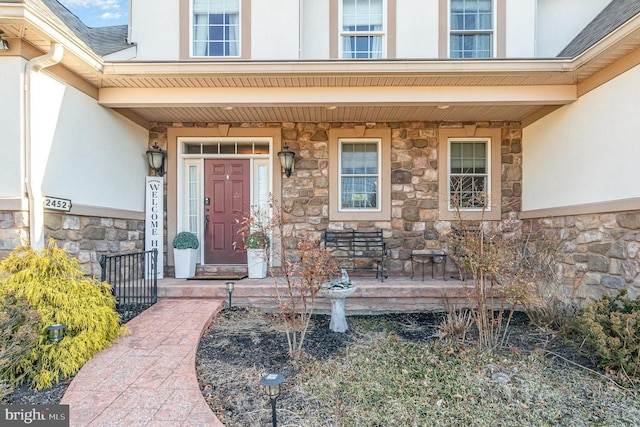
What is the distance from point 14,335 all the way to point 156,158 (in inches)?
131

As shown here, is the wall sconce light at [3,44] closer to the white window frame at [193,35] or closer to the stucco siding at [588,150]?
the white window frame at [193,35]

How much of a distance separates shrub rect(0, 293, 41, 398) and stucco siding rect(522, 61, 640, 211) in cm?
551

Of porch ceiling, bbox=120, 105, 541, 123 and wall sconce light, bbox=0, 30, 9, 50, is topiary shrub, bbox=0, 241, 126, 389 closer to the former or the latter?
wall sconce light, bbox=0, 30, 9, 50

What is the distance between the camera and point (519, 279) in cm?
314

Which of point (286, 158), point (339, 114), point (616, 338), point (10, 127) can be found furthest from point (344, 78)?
point (616, 338)

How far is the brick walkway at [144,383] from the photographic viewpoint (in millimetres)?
2113

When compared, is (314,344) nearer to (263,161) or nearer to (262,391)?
(262,391)

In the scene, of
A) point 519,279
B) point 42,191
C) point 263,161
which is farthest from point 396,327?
point 42,191

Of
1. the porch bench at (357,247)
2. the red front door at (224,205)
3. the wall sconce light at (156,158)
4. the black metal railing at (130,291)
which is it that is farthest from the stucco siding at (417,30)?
the black metal railing at (130,291)

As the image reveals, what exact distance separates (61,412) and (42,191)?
236 centimetres

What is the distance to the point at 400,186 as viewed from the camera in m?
5.45

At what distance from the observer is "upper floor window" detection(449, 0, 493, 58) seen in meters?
5.11

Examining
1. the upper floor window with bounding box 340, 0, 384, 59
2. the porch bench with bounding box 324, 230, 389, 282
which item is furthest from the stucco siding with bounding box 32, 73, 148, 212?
the upper floor window with bounding box 340, 0, 384, 59

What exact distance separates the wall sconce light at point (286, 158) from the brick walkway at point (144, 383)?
267 centimetres
